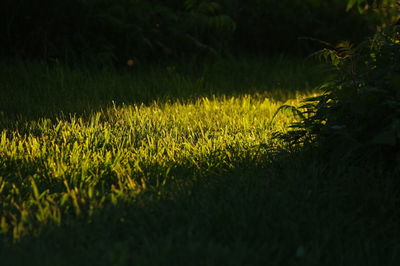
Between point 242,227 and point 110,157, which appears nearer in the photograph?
point 242,227

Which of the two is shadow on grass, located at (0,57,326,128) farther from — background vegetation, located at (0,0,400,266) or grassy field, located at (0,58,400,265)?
grassy field, located at (0,58,400,265)

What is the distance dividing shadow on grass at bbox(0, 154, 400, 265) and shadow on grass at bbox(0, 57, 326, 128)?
1.88m

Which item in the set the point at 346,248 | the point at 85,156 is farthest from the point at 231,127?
the point at 346,248

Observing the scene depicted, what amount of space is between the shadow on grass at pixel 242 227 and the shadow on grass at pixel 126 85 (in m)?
1.88

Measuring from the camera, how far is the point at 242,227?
261 cm

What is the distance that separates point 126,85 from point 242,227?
4484 millimetres

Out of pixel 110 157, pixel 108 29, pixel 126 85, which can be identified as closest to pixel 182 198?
pixel 110 157

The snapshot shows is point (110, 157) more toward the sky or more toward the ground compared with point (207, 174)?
more toward the sky

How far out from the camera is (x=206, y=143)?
13.5 ft

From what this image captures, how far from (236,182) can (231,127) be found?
182cm

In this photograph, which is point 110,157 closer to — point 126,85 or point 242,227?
point 242,227

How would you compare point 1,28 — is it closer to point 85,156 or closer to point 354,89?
point 85,156

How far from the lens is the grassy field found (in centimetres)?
240

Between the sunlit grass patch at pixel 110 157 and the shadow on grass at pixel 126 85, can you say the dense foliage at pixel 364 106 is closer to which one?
the sunlit grass patch at pixel 110 157
